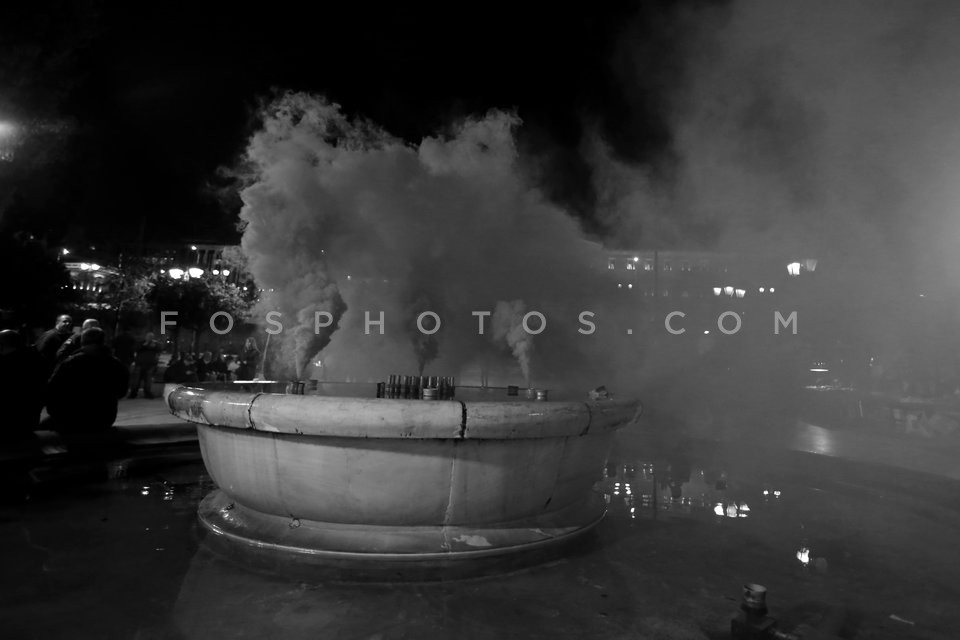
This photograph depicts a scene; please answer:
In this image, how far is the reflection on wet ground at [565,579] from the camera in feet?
7.13

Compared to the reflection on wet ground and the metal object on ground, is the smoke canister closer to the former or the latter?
the metal object on ground

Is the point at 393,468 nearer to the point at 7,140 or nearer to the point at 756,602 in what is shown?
the point at 756,602

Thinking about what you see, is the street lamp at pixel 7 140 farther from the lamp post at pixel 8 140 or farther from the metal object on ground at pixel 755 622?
the metal object on ground at pixel 755 622

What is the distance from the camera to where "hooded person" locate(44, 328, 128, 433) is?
473 centimetres

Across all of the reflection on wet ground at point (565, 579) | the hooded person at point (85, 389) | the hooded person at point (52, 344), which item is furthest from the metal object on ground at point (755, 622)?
the hooded person at point (52, 344)

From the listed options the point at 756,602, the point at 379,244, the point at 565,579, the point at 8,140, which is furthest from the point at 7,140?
the point at 756,602

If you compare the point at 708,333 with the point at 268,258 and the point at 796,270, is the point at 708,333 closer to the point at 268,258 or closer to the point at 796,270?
A: the point at 796,270

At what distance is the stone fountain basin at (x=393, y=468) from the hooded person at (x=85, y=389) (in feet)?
8.31

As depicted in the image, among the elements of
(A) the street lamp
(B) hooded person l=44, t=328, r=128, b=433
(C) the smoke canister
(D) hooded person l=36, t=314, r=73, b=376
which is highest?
(A) the street lamp

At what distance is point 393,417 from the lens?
2547 millimetres

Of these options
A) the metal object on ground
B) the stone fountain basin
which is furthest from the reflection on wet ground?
the stone fountain basin

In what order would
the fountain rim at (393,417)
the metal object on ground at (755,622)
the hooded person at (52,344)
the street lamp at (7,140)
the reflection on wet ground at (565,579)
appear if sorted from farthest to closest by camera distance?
the street lamp at (7,140)
the hooded person at (52,344)
the fountain rim at (393,417)
the reflection on wet ground at (565,579)
the metal object on ground at (755,622)

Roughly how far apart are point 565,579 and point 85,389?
4.71 m

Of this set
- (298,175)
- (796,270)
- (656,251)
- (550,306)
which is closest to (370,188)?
(298,175)
